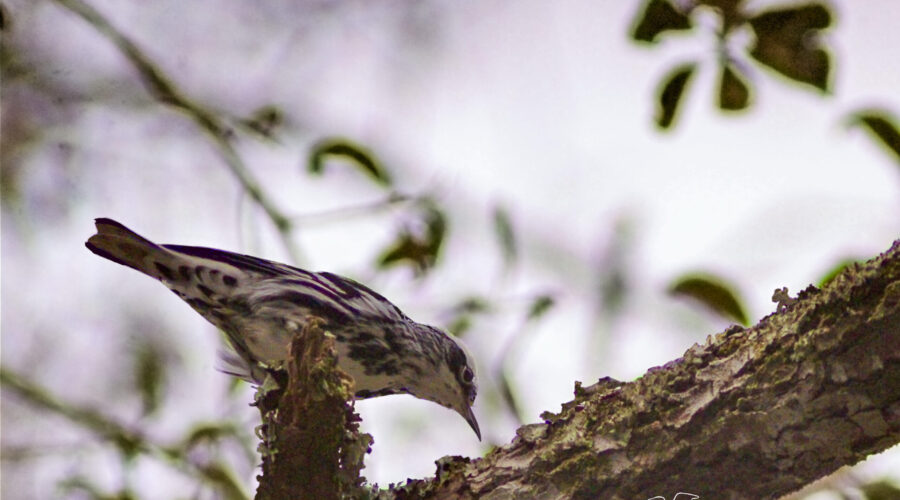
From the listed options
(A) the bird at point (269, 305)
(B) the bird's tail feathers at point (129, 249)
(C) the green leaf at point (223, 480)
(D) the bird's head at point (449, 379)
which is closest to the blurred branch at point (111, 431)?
(C) the green leaf at point (223, 480)

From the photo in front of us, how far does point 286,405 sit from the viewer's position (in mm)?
2281

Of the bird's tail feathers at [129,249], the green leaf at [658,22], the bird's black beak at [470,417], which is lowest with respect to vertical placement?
the bird's black beak at [470,417]

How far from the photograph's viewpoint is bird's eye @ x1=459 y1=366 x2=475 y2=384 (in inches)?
169

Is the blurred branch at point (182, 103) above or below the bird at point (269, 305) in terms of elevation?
above

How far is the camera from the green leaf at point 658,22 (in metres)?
3.04

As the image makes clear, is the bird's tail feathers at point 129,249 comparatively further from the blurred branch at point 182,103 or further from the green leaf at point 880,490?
the green leaf at point 880,490

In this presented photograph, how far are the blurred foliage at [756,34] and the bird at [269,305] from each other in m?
1.52

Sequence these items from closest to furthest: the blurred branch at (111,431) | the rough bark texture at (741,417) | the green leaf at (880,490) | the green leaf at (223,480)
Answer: the rough bark texture at (741,417) < the green leaf at (880,490) < the green leaf at (223,480) < the blurred branch at (111,431)

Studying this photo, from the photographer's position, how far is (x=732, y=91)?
3086 mm

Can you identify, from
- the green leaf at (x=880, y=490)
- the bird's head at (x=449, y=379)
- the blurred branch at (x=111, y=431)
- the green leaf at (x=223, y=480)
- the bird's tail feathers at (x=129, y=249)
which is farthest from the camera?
the blurred branch at (x=111, y=431)

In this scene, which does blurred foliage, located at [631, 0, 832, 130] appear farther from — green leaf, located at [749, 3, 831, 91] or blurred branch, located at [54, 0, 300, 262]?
blurred branch, located at [54, 0, 300, 262]

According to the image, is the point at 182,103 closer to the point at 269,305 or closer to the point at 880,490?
the point at 269,305

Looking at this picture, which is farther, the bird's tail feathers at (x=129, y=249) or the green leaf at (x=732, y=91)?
the bird's tail feathers at (x=129, y=249)

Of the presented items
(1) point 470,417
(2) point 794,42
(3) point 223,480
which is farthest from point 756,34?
(3) point 223,480
